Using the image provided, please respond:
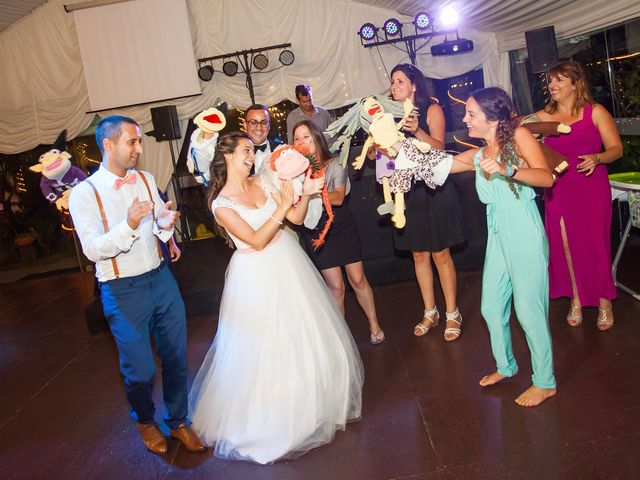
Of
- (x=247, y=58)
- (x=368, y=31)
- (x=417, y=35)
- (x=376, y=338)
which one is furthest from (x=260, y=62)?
(x=376, y=338)

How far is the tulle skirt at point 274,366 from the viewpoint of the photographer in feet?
9.01

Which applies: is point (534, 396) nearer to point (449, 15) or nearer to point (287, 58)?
point (449, 15)

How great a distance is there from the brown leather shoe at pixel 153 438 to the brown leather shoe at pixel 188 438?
83 millimetres

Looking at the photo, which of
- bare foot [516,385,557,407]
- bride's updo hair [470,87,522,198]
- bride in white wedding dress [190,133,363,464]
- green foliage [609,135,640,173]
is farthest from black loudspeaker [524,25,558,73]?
bride in white wedding dress [190,133,363,464]

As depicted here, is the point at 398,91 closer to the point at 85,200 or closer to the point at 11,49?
the point at 85,200

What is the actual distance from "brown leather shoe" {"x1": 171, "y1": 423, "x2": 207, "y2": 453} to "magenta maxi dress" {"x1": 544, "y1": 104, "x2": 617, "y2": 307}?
263 cm

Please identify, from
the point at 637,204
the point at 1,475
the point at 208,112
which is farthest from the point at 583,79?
the point at 1,475

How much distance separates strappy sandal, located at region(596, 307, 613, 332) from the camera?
370cm

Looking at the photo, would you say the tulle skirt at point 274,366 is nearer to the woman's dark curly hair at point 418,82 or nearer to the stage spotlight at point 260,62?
the woman's dark curly hair at point 418,82

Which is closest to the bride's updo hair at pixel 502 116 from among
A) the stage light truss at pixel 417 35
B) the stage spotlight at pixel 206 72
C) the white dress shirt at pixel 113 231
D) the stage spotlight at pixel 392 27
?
the white dress shirt at pixel 113 231

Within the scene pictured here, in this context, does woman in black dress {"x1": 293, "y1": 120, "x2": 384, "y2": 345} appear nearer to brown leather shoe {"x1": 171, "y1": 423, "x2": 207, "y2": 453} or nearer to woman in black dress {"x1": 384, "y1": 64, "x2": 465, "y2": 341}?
woman in black dress {"x1": 384, "y1": 64, "x2": 465, "y2": 341}

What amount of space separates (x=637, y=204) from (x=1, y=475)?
431 cm

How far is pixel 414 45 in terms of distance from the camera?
28.2ft

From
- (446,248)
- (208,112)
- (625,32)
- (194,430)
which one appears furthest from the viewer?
(625,32)
